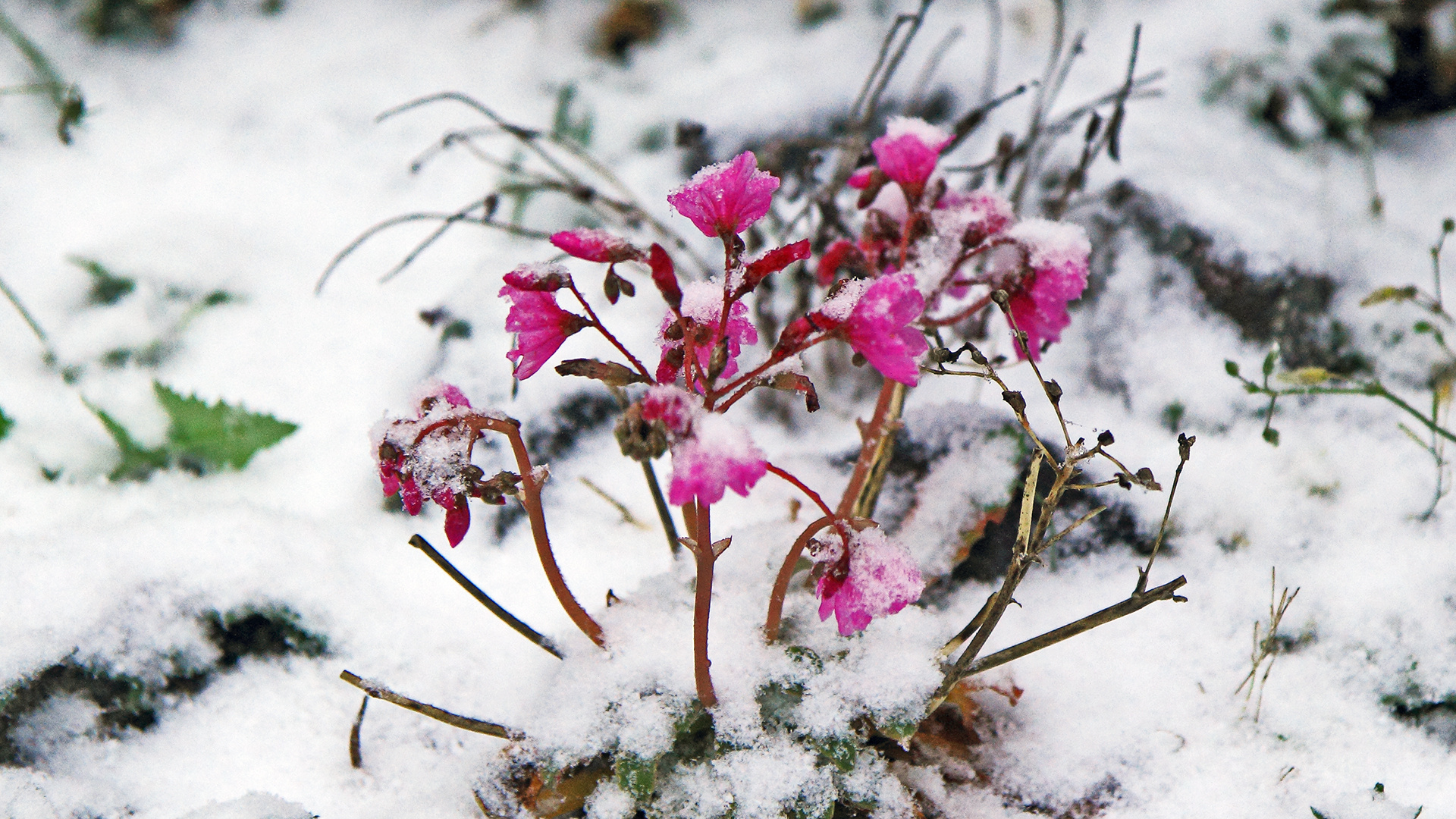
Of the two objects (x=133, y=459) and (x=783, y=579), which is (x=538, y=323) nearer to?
(x=783, y=579)

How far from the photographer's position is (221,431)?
5.73 ft

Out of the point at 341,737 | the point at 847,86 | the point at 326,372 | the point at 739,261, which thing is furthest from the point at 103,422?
the point at 847,86

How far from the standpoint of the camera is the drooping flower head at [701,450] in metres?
0.90

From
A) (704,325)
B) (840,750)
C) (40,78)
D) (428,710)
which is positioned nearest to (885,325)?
(704,325)

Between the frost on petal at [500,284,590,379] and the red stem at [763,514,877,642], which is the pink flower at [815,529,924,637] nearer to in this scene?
the red stem at [763,514,877,642]

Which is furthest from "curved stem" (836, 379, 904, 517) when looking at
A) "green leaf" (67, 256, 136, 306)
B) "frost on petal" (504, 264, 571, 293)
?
"green leaf" (67, 256, 136, 306)

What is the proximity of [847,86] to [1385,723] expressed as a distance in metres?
1.80

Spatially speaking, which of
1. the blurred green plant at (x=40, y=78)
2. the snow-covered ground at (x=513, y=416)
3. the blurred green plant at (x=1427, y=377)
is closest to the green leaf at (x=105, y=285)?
the snow-covered ground at (x=513, y=416)

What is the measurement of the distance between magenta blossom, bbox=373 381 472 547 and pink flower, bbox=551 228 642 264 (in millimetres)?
241

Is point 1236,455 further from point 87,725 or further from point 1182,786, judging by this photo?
point 87,725

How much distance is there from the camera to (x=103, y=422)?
1.70 metres

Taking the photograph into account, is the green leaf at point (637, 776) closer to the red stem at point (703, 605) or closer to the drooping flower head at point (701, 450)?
the red stem at point (703, 605)

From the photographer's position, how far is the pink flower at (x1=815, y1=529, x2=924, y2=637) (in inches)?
42.4

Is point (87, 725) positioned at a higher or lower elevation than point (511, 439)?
lower
